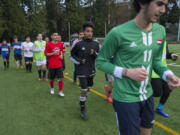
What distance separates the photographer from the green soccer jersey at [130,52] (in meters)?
1.56

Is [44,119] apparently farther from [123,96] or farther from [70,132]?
[123,96]

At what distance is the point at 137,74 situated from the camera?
1.49 metres

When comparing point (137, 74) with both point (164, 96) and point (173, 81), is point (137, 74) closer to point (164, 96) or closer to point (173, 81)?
point (173, 81)

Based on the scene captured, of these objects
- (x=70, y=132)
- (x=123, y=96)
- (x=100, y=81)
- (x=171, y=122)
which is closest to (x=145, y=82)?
(x=123, y=96)

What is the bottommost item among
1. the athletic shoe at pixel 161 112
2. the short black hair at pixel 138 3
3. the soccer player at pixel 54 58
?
the athletic shoe at pixel 161 112

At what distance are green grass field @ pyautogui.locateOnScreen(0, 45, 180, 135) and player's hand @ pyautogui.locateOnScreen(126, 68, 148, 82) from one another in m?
2.01

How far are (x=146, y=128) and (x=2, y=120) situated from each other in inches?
132

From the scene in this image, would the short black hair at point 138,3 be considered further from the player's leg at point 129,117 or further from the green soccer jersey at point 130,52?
the player's leg at point 129,117

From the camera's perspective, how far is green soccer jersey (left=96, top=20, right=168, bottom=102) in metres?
1.56

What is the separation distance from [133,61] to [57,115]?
295 centimetres

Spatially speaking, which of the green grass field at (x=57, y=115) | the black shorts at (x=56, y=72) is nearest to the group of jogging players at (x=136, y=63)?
the green grass field at (x=57, y=115)

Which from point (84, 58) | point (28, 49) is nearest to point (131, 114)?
point (84, 58)

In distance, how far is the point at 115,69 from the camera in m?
1.61

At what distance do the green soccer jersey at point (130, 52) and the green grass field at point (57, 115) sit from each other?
181cm
